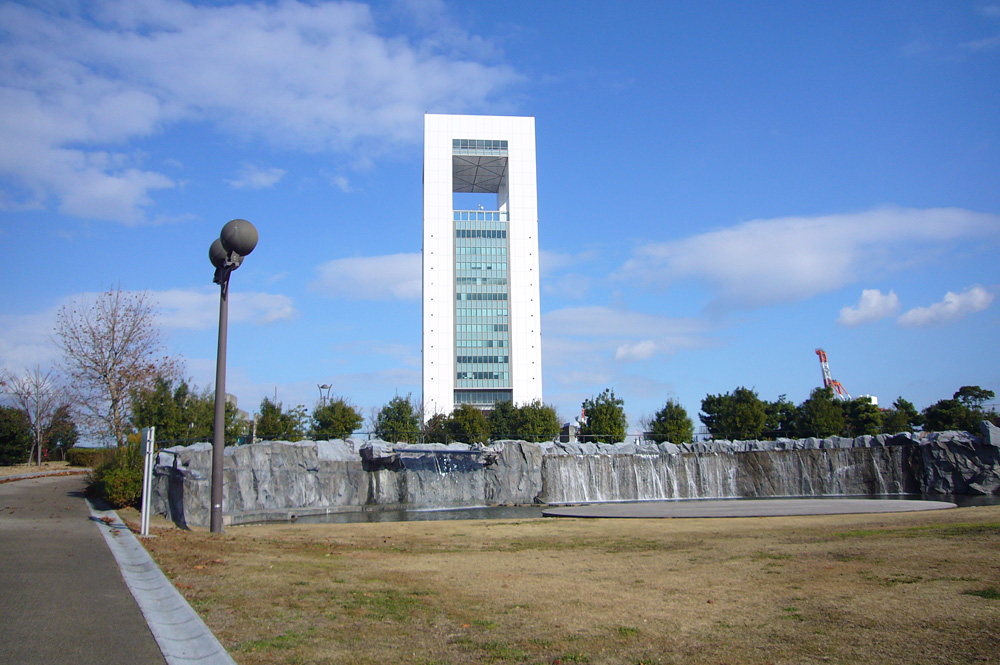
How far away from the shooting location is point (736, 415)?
55812 mm

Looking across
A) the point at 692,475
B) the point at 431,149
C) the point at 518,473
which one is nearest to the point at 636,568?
the point at 518,473

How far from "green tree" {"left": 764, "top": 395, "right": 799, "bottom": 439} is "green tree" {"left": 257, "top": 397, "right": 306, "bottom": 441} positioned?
38580 millimetres

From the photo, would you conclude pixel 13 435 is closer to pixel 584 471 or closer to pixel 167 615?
pixel 584 471

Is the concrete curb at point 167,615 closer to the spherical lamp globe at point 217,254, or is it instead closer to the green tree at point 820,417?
the spherical lamp globe at point 217,254

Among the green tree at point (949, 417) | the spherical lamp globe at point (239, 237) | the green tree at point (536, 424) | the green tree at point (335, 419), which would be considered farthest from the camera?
the green tree at point (536, 424)

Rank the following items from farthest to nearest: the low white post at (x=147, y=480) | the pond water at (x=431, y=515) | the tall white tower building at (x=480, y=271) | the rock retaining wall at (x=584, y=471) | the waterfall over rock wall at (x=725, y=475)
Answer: the tall white tower building at (x=480, y=271)
the waterfall over rock wall at (x=725, y=475)
the rock retaining wall at (x=584, y=471)
the pond water at (x=431, y=515)
the low white post at (x=147, y=480)

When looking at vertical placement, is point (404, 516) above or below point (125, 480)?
below

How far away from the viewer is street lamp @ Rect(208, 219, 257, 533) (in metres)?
15.1

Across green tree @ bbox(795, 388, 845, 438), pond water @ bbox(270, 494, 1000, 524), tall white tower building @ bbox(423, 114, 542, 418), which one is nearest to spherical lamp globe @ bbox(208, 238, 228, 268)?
pond water @ bbox(270, 494, 1000, 524)

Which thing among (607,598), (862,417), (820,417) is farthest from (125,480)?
(862,417)

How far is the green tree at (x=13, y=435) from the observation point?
51500 mm

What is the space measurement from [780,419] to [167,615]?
61.8 metres

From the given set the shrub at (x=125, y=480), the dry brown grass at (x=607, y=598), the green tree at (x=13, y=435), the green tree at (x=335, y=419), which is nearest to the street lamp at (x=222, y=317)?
the dry brown grass at (x=607, y=598)

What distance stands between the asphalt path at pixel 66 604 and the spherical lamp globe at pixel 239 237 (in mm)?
6459
